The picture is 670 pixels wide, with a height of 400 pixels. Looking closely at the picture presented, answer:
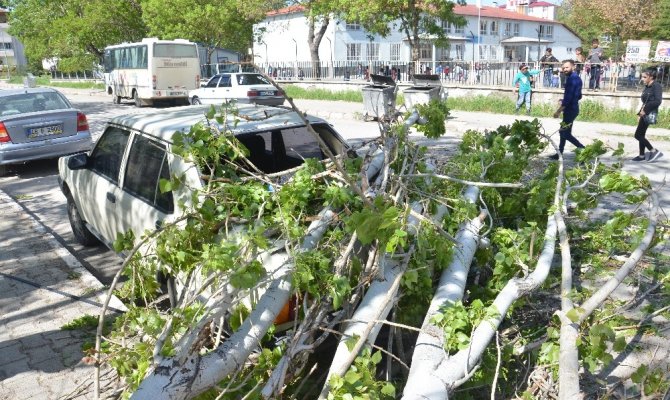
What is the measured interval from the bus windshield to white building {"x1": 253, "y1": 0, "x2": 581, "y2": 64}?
1271cm

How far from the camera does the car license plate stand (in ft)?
35.3

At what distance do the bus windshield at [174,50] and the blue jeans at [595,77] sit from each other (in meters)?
18.4

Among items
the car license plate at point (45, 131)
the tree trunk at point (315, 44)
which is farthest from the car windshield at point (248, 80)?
the car license plate at point (45, 131)

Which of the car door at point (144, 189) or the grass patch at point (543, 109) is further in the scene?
the grass patch at point (543, 109)

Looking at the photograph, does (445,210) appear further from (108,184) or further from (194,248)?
(108,184)

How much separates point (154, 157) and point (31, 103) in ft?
26.9

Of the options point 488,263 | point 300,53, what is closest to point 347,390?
point 488,263

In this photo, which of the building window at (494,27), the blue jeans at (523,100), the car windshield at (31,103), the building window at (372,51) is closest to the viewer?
the car windshield at (31,103)

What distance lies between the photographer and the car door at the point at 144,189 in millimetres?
4359

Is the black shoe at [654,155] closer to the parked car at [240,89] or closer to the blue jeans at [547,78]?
the blue jeans at [547,78]

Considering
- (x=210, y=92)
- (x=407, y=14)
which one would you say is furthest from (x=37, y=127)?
(x=407, y=14)

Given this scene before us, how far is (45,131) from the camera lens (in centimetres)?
1091

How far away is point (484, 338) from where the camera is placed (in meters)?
2.96

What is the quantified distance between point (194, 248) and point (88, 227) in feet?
10.2
